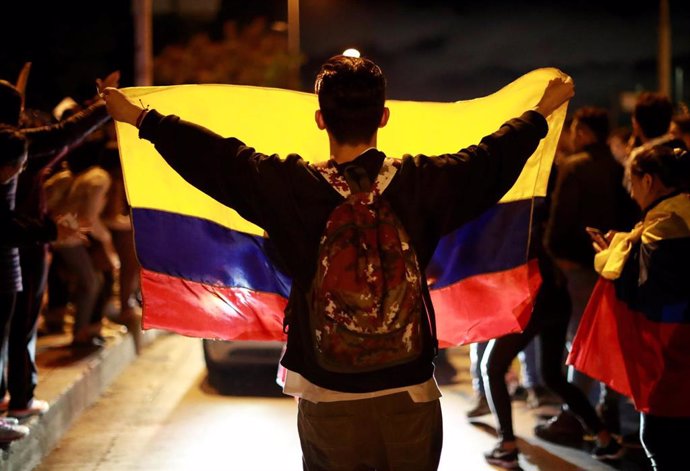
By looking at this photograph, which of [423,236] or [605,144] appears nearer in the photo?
[423,236]

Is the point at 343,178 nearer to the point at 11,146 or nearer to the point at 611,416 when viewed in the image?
the point at 11,146

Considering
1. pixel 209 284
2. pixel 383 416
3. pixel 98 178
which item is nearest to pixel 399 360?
pixel 383 416

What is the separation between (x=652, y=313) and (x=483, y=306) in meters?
1.38

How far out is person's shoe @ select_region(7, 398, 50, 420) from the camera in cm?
611

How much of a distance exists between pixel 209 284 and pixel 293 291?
2.92 feet

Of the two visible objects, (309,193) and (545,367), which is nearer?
(309,193)

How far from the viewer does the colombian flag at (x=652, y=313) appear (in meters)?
4.97

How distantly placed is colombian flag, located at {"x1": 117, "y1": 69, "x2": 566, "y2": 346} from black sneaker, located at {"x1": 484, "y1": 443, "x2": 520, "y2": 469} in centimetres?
217

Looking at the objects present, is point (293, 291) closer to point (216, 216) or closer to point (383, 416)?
point (383, 416)

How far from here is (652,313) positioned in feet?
16.7

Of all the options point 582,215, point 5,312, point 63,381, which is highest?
point 582,215

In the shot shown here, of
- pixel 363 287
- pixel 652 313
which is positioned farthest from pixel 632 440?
pixel 363 287

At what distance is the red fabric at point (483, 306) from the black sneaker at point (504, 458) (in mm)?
2258

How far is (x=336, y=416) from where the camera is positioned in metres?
3.05
